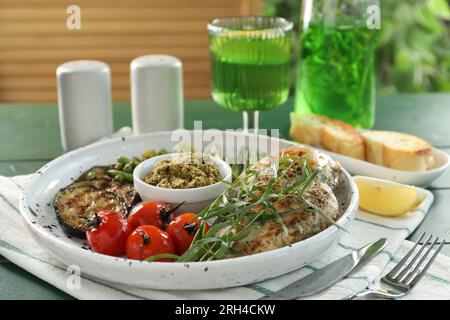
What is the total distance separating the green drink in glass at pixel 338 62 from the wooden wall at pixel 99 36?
1865 mm

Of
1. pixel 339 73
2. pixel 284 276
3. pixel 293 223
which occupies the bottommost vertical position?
pixel 284 276

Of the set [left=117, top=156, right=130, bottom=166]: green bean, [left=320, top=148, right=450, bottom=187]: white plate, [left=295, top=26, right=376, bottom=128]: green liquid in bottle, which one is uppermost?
[left=295, top=26, right=376, bottom=128]: green liquid in bottle

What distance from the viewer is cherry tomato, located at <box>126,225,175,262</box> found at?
56.2 inches

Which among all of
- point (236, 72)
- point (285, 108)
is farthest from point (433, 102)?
point (236, 72)

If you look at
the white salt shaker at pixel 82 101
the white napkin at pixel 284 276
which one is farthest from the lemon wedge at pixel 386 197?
the white salt shaker at pixel 82 101

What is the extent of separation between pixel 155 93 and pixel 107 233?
1.00 meters

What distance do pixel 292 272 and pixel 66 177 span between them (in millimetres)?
735

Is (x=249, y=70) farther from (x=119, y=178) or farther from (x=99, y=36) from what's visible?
(x=99, y=36)

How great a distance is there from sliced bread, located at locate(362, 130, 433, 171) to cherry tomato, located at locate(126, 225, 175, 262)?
2.88ft

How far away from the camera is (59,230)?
64.1 inches

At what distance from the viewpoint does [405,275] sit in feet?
4.73

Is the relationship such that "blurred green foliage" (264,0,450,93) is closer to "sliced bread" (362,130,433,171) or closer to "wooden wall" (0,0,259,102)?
"wooden wall" (0,0,259,102)

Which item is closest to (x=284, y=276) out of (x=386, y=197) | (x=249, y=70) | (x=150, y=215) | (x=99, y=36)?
(x=150, y=215)

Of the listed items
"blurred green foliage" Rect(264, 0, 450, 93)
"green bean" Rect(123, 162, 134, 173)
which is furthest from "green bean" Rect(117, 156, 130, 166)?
"blurred green foliage" Rect(264, 0, 450, 93)
